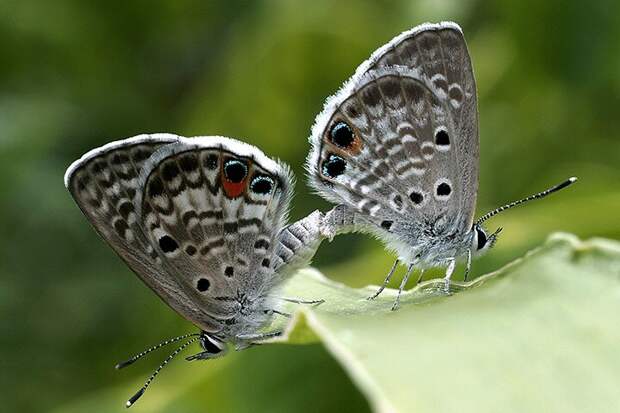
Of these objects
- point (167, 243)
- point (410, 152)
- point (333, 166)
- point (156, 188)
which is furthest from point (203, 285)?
point (410, 152)

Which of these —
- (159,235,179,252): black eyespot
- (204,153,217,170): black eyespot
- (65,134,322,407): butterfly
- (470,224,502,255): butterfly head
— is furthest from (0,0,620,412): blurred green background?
(204,153,217,170): black eyespot

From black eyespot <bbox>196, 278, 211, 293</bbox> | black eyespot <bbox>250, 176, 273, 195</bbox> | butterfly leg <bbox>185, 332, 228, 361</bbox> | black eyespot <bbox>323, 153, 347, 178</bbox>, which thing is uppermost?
black eyespot <bbox>323, 153, 347, 178</bbox>

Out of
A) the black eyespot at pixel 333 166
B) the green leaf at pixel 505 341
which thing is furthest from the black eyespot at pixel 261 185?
the green leaf at pixel 505 341

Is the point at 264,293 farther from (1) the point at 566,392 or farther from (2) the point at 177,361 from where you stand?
(2) the point at 177,361

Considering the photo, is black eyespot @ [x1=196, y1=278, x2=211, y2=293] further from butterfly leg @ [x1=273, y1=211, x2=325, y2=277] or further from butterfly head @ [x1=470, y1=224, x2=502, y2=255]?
butterfly head @ [x1=470, y1=224, x2=502, y2=255]

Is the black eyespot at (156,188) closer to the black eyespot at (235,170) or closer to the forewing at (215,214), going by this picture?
the forewing at (215,214)

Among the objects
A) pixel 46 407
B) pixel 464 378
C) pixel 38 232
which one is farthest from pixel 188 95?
pixel 464 378
